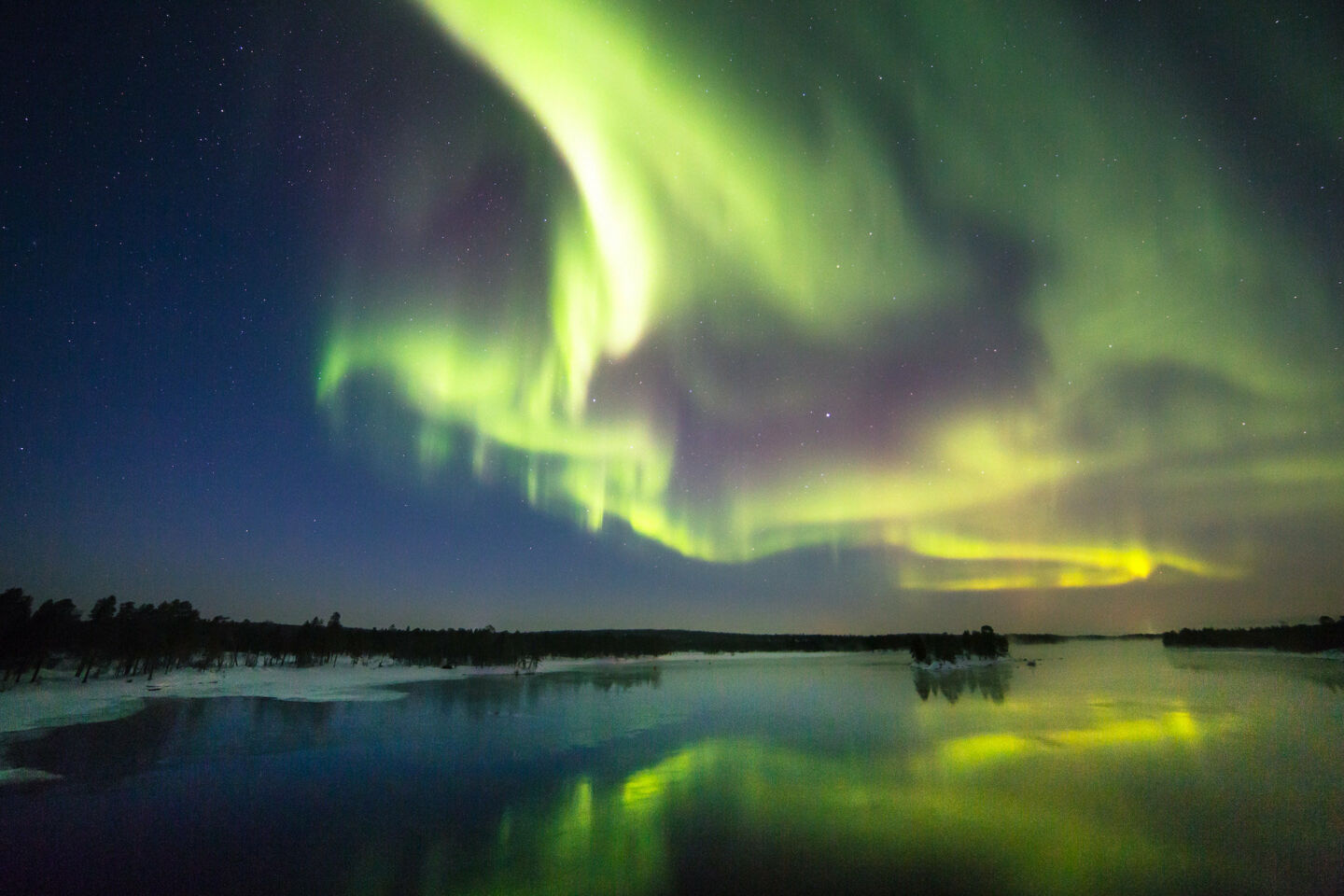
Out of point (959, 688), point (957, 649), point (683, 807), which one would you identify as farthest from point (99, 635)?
point (957, 649)

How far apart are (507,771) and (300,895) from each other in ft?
42.4

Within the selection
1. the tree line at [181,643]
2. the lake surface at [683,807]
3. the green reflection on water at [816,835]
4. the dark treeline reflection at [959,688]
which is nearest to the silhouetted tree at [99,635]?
the tree line at [181,643]

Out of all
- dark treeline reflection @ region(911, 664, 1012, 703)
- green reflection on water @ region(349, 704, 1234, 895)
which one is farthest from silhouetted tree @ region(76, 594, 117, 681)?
dark treeline reflection @ region(911, 664, 1012, 703)

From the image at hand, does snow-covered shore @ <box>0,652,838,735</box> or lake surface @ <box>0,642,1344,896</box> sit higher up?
lake surface @ <box>0,642,1344,896</box>

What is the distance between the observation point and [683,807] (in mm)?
19766

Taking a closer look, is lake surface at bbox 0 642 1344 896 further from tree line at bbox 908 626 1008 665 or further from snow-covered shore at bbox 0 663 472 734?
tree line at bbox 908 626 1008 665

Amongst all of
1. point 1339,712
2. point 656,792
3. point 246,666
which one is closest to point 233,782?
point 656,792

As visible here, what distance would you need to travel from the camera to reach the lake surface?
14148 millimetres

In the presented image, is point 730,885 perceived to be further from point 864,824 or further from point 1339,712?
point 1339,712

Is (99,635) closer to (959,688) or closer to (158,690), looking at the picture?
(158,690)

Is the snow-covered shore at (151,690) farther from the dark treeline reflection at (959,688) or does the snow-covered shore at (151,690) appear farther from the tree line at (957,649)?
the tree line at (957,649)

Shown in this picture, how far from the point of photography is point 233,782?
23234 millimetres

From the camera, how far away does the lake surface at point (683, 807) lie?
14148 mm

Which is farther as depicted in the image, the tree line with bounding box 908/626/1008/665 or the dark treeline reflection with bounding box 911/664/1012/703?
the tree line with bounding box 908/626/1008/665
